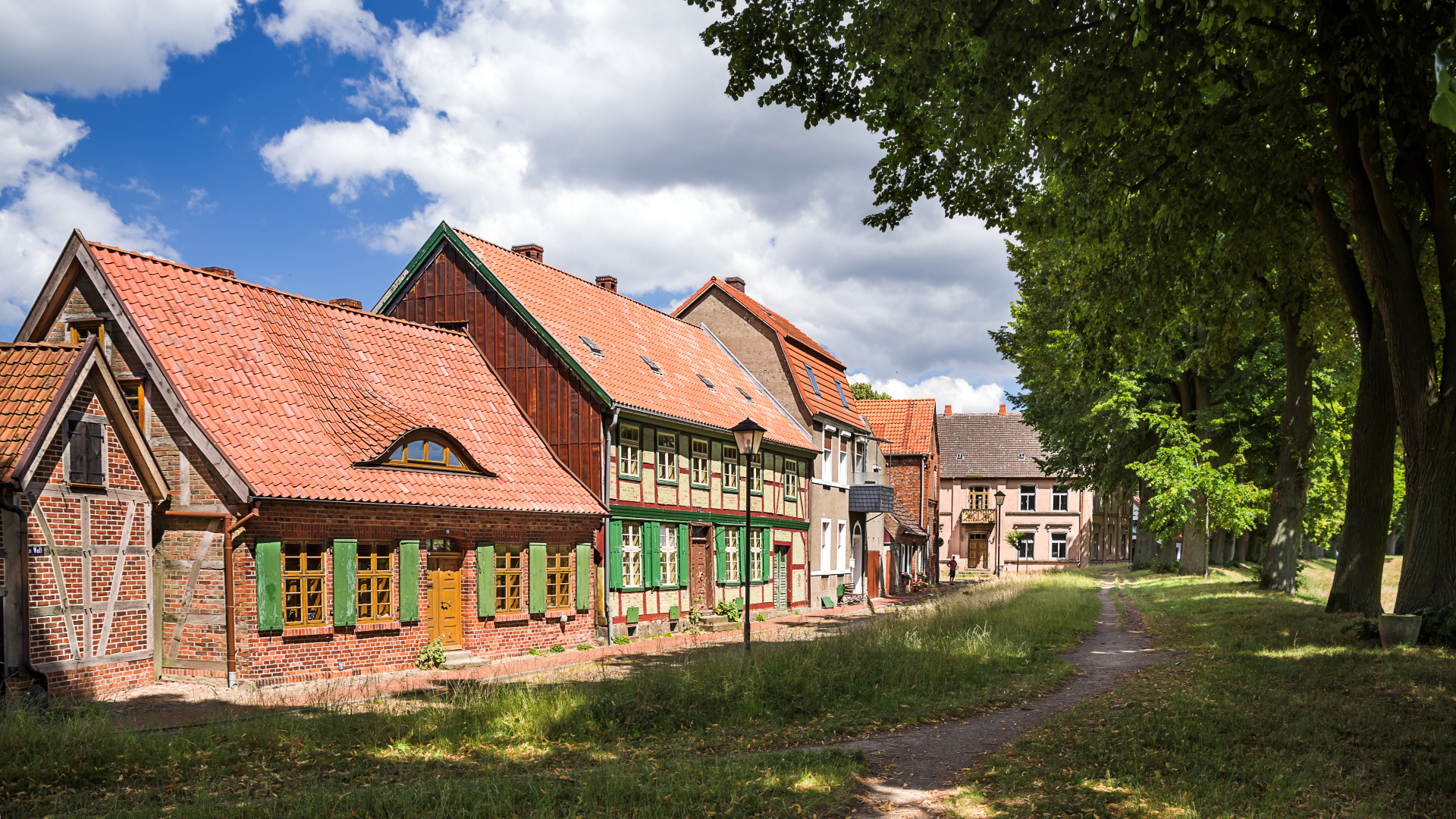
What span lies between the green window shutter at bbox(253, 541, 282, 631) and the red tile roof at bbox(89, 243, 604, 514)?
929 mm

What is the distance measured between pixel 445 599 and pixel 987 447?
55812 millimetres

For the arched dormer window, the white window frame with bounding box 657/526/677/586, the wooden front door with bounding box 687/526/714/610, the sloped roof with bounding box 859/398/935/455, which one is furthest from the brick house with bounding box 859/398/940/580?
the arched dormer window

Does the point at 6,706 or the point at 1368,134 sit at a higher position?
the point at 1368,134

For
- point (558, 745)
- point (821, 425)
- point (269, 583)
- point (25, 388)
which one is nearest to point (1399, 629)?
point (558, 745)

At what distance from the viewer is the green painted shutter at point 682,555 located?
26.8m

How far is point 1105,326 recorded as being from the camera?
1783 centimetres

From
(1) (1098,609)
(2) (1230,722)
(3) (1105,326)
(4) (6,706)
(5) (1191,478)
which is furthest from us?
(5) (1191,478)

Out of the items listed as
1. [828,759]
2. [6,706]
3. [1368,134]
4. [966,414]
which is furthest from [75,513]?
[966,414]

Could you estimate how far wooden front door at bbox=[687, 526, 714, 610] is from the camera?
90.8 feet

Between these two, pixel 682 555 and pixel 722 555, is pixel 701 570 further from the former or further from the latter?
pixel 682 555

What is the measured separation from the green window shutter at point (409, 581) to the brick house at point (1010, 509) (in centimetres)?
5239

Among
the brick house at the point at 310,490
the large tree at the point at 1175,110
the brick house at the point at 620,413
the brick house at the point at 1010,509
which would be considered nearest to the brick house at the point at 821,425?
the brick house at the point at 620,413

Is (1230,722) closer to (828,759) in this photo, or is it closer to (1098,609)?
(828,759)

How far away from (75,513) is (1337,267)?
19.2m
